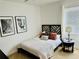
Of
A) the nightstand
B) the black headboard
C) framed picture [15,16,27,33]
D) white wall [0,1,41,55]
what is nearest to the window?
the black headboard

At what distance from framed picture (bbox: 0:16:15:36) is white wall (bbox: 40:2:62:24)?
6.76 ft

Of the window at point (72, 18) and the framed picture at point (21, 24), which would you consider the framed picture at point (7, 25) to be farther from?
the window at point (72, 18)

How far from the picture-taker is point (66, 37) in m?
A: 4.13

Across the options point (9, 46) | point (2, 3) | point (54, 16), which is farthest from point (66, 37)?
point (2, 3)

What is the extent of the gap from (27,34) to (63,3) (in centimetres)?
247

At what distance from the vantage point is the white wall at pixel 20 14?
10.9 feet

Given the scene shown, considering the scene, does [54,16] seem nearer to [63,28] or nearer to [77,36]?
[63,28]

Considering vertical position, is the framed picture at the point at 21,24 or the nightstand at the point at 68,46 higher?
the framed picture at the point at 21,24

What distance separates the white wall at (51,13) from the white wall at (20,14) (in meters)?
0.37

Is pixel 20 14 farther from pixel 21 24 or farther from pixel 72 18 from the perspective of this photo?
pixel 72 18

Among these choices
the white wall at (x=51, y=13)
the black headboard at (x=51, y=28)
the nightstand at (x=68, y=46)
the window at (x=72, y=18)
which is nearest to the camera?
the nightstand at (x=68, y=46)

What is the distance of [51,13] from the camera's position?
179 inches

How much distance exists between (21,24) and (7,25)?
75cm

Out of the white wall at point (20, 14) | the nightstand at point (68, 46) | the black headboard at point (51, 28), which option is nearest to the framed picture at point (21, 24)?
the white wall at point (20, 14)
